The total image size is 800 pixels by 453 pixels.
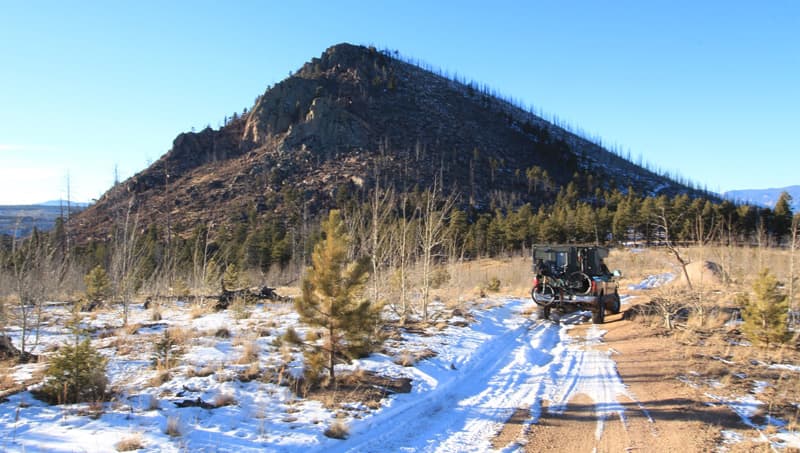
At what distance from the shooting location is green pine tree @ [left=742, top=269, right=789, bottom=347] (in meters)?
10.00

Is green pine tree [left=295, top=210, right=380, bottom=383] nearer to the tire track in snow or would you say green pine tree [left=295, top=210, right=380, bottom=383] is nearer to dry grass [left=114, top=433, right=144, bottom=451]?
the tire track in snow

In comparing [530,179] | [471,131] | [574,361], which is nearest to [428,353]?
[574,361]

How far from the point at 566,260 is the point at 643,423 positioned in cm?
1092

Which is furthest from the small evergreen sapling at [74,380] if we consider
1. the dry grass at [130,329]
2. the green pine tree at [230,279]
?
the green pine tree at [230,279]

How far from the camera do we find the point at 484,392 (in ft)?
25.2

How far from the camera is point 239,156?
90.3 metres

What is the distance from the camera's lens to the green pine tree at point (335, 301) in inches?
286

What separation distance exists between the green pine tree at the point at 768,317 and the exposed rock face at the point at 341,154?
59.4 m

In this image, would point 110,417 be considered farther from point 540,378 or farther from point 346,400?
point 540,378

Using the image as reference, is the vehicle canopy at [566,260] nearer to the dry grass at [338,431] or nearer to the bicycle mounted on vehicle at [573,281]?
the bicycle mounted on vehicle at [573,281]

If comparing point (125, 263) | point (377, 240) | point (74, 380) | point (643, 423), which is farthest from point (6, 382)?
point (377, 240)

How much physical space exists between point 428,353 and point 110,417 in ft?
19.2

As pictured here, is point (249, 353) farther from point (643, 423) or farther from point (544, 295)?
point (544, 295)

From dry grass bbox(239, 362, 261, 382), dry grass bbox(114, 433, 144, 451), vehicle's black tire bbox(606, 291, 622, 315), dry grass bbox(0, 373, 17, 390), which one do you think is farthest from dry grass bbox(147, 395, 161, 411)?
vehicle's black tire bbox(606, 291, 622, 315)
